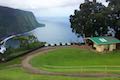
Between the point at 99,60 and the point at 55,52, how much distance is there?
1035cm

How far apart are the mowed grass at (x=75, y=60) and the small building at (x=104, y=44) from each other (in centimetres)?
217

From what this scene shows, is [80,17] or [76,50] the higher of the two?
[80,17]

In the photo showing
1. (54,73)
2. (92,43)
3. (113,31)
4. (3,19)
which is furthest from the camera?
(3,19)

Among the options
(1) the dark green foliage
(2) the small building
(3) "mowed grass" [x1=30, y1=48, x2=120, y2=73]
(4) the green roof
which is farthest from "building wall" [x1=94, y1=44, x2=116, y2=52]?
(1) the dark green foliage

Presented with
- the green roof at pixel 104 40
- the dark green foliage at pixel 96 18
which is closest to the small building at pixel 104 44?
the green roof at pixel 104 40

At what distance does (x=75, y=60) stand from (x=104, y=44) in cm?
988

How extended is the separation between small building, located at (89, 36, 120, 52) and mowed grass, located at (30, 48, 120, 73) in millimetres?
2167

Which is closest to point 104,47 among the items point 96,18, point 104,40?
point 104,40

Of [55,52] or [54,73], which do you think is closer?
[54,73]

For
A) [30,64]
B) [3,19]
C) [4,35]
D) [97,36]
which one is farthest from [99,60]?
[3,19]

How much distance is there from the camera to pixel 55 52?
5506cm

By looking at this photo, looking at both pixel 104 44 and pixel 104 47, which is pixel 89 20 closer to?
pixel 104 44

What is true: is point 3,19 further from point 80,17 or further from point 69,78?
point 69,78

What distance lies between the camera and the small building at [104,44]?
5588cm
